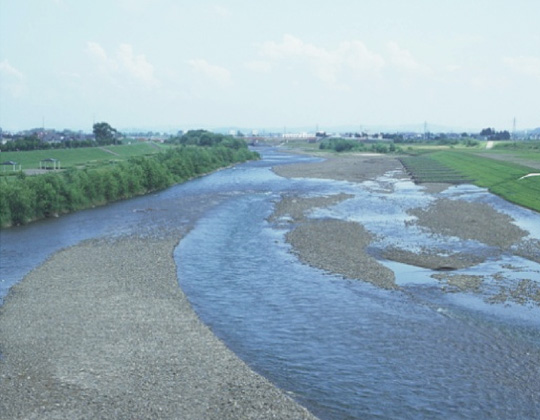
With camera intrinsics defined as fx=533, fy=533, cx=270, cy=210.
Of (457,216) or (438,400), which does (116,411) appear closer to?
(438,400)

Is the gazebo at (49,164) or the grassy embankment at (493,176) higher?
the gazebo at (49,164)

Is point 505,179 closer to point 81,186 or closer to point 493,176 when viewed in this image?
point 493,176

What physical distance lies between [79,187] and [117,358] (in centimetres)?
3755

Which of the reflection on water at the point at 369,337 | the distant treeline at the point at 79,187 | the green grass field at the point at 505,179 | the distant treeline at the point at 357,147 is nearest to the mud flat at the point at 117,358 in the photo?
the reflection on water at the point at 369,337

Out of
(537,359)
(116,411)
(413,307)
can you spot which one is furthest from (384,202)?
(116,411)

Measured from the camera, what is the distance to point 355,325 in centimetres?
2266

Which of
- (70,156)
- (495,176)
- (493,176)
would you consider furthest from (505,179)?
(70,156)

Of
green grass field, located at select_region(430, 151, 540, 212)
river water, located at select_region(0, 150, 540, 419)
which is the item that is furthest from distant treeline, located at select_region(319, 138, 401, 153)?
river water, located at select_region(0, 150, 540, 419)

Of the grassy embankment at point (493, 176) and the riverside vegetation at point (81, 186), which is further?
the grassy embankment at point (493, 176)

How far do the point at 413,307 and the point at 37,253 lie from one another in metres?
24.4

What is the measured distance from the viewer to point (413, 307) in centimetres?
2436

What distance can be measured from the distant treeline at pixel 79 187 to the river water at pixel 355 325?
299 cm

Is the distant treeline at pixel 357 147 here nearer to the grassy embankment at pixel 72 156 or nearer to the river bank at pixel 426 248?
the grassy embankment at pixel 72 156

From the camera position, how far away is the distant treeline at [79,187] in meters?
44.1
